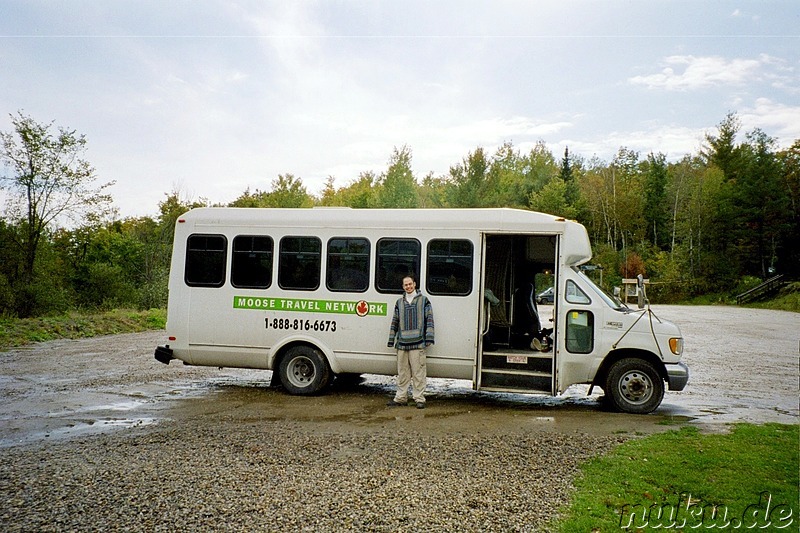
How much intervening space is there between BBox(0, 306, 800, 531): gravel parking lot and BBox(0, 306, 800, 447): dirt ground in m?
0.04

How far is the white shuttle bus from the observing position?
30.7ft

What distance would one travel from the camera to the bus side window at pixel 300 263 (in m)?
10.4

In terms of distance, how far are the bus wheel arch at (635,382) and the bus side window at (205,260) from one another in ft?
22.6

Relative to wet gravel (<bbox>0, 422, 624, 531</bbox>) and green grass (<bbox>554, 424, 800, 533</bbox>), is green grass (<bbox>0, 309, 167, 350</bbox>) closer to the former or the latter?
wet gravel (<bbox>0, 422, 624, 531</bbox>)

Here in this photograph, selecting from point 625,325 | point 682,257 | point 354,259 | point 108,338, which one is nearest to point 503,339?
point 625,325

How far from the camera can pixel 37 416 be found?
8.97 m

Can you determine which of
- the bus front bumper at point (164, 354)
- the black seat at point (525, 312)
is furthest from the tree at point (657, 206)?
the bus front bumper at point (164, 354)

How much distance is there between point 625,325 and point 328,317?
493 cm

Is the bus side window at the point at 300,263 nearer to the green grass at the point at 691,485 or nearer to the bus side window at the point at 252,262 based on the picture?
the bus side window at the point at 252,262

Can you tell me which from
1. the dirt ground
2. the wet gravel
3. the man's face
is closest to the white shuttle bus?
the man's face

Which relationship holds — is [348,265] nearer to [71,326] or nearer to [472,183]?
[71,326]

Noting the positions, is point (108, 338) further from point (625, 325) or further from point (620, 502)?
point (620, 502)

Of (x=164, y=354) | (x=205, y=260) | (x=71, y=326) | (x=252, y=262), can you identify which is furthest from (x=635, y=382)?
(x=71, y=326)

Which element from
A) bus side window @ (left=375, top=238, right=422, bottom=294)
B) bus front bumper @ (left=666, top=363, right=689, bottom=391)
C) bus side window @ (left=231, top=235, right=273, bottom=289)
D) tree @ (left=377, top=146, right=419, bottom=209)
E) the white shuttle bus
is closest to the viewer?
bus front bumper @ (left=666, top=363, right=689, bottom=391)
